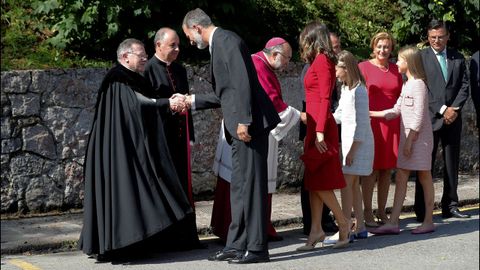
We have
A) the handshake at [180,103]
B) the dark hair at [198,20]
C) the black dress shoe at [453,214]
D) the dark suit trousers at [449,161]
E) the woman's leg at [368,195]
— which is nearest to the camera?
the dark hair at [198,20]

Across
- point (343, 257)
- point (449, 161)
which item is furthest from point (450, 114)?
point (343, 257)

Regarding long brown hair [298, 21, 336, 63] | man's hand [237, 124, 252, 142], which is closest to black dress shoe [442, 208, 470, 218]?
long brown hair [298, 21, 336, 63]

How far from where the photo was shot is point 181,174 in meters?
8.95

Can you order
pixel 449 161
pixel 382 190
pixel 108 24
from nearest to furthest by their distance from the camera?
1. pixel 382 190
2. pixel 449 161
3. pixel 108 24

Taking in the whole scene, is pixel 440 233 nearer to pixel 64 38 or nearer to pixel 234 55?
pixel 234 55

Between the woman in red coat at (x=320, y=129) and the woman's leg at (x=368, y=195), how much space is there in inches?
36.5

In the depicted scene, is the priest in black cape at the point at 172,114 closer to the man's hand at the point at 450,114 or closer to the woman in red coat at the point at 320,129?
the woman in red coat at the point at 320,129

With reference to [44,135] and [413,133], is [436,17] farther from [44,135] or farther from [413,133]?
[44,135]

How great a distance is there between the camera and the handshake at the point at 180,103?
8500 mm

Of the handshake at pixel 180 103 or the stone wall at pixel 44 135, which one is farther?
the stone wall at pixel 44 135

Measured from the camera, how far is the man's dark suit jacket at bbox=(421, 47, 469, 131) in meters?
10.2

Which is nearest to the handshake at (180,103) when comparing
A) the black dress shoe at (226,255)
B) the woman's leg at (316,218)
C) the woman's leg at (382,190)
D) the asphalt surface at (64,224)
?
the black dress shoe at (226,255)

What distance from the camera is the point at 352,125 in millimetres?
9023

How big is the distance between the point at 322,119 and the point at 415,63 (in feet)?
4.05
